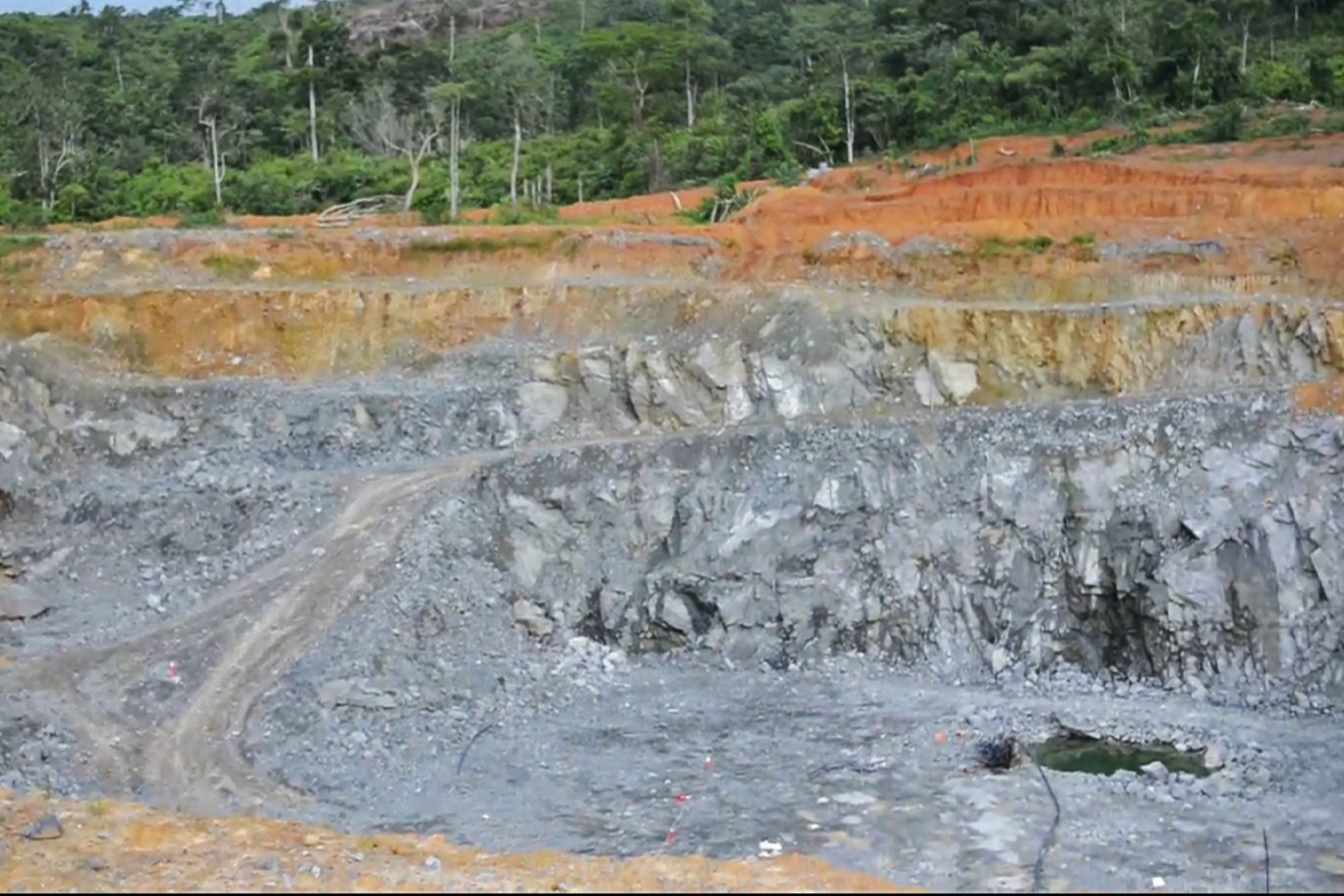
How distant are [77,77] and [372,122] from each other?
60.0 ft

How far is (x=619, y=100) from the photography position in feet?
141

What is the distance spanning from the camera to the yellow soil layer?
13172 mm

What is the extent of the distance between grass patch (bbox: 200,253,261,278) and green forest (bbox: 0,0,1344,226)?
19.7 ft

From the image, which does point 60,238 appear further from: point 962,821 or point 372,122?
point 962,821

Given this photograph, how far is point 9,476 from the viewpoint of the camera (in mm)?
22656

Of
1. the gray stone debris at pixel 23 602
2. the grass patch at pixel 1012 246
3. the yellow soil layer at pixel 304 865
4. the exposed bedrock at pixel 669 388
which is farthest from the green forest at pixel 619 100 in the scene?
the yellow soil layer at pixel 304 865

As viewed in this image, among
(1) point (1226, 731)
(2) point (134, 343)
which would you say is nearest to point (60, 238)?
(2) point (134, 343)

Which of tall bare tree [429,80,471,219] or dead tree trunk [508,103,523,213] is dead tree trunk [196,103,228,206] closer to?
tall bare tree [429,80,471,219]

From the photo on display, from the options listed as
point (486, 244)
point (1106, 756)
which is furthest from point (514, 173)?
point (1106, 756)

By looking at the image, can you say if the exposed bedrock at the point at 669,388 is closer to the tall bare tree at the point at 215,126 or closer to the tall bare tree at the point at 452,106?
the tall bare tree at the point at 452,106

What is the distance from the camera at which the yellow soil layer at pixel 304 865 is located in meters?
13.2

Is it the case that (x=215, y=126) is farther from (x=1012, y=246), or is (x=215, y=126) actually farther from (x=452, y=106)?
(x=1012, y=246)

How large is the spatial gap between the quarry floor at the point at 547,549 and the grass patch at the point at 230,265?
6 cm

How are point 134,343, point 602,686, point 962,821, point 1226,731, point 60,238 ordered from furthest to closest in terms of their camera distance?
point 60,238 < point 134,343 < point 602,686 < point 1226,731 < point 962,821
